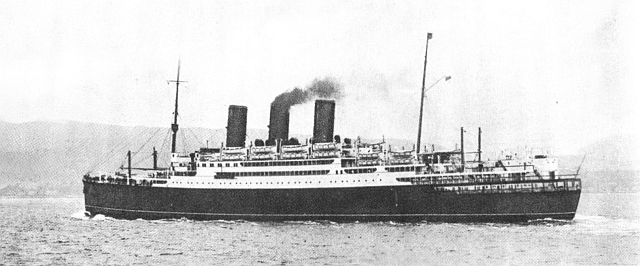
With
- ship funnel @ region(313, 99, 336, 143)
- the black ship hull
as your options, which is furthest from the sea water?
ship funnel @ region(313, 99, 336, 143)

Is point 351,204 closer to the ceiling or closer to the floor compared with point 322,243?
closer to the ceiling

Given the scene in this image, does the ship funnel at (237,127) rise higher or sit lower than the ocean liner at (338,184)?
higher

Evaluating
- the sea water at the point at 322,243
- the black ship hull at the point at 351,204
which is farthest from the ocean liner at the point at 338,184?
the sea water at the point at 322,243

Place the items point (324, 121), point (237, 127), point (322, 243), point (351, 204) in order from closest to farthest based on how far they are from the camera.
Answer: point (322, 243) < point (351, 204) < point (324, 121) < point (237, 127)

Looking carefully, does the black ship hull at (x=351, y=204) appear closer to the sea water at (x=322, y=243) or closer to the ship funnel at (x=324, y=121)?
the sea water at (x=322, y=243)

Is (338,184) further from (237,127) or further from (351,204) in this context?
(237,127)

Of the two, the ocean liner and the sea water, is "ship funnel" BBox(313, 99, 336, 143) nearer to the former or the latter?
the ocean liner

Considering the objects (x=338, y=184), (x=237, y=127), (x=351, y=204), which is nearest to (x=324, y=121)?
(x=338, y=184)

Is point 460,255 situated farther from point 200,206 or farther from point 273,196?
point 200,206
